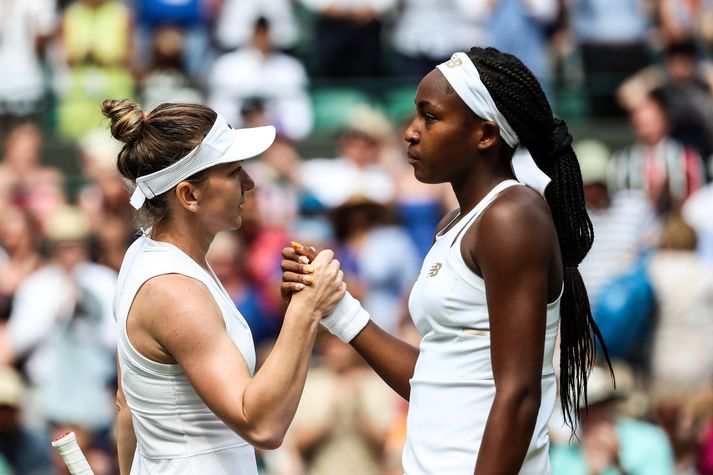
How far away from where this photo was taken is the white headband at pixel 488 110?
10.8 ft

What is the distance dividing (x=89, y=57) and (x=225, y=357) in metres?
7.32

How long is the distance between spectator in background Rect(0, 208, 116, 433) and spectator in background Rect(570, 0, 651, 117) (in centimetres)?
445

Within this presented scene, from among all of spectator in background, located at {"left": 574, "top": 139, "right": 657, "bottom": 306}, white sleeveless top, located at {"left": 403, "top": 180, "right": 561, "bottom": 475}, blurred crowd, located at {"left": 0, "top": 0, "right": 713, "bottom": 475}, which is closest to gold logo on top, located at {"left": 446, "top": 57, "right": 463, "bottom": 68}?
white sleeveless top, located at {"left": 403, "top": 180, "right": 561, "bottom": 475}

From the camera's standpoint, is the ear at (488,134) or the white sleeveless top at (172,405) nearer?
the ear at (488,134)

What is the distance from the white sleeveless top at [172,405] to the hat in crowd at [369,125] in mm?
5703

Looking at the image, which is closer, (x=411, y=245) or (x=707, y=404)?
(x=707, y=404)

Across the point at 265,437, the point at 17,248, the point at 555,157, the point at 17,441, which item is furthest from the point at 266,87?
the point at 265,437

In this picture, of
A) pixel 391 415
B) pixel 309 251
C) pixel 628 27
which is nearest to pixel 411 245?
pixel 391 415

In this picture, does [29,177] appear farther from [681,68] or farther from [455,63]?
[455,63]

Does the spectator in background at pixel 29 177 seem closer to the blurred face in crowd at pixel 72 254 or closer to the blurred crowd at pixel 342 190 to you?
the blurred crowd at pixel 342 190

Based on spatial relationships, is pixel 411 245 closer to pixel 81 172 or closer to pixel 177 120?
pixel 81 172

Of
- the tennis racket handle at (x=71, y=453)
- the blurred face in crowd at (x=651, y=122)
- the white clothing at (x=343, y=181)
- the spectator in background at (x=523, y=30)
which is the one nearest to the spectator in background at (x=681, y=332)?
the blurred face in crowd at (x=651, y=122)

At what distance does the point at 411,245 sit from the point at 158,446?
4975mm

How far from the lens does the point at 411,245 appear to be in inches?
328
